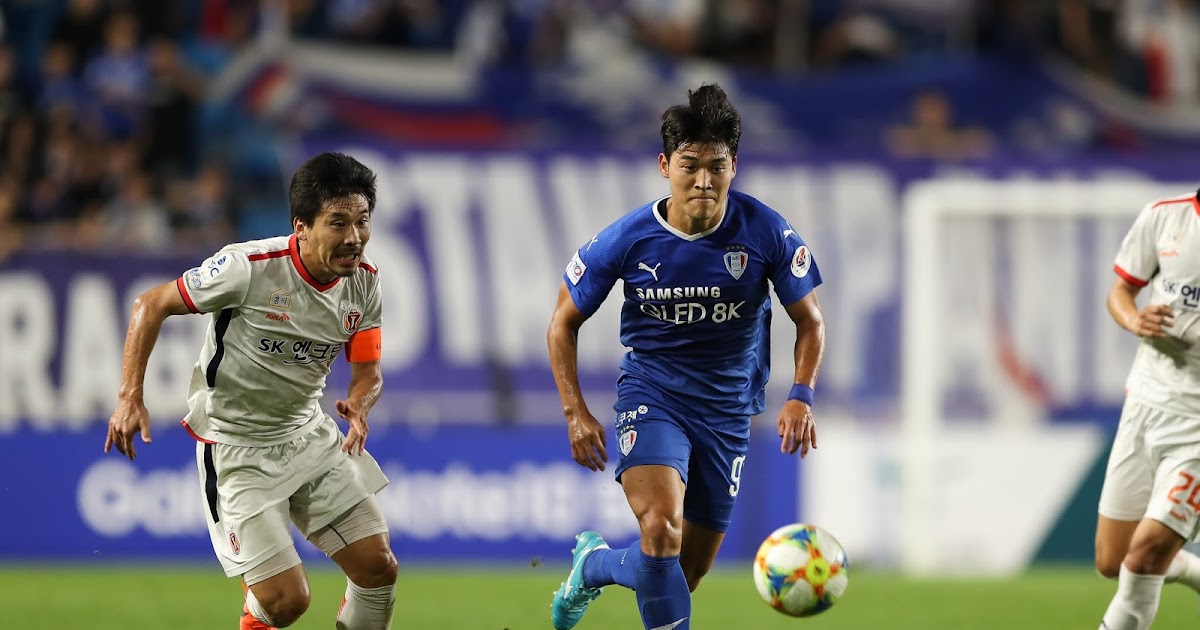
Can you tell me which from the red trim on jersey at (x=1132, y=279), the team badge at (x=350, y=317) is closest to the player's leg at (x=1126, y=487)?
the red trim on jersey at (x=1132, y=279)

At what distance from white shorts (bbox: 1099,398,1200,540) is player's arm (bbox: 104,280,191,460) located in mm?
3922

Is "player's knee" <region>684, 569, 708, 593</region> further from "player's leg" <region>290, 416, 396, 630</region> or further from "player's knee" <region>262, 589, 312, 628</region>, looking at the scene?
"player's knee" <region>262, 589, 312, 628</region>

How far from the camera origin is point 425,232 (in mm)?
12547

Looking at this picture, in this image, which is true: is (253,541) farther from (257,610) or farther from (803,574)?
(803,574)

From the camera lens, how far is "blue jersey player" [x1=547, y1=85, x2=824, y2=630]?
237 inches

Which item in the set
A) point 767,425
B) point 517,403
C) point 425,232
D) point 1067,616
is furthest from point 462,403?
point 1067,616

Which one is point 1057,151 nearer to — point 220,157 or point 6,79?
point 220,157

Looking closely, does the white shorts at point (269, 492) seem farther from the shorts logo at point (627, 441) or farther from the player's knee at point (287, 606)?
the shorts logo at point (627, 441)

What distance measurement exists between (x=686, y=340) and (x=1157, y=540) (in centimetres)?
207

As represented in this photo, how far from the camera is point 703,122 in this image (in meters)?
5.98

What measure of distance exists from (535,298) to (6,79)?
5.35 m

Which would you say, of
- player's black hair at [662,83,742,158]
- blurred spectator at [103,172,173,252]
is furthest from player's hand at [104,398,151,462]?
blurred spectator at [103,172,173,252]

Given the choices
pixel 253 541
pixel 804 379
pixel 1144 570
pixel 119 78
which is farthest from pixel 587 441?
pixel 119 78

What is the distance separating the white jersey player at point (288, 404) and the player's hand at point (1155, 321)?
3115 mm
